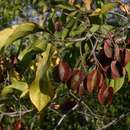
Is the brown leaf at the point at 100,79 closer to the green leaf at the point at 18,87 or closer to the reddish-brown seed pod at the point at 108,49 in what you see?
the reddish-brown seed pod at the point at 108,49

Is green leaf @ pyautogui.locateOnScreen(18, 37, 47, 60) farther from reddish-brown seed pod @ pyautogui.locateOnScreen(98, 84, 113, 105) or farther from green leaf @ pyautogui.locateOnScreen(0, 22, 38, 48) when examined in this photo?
reddish-brown seed pod @ pyautogui.locateOnScreen(98, 84, 113, 105)

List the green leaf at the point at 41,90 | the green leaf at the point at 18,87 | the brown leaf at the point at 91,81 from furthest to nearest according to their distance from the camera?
1. the green leaf at the point at 18,87
2. the brown leaf at the point at 91,81
3. the green leaf at the point at 41,90

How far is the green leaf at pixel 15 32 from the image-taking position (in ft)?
3.22

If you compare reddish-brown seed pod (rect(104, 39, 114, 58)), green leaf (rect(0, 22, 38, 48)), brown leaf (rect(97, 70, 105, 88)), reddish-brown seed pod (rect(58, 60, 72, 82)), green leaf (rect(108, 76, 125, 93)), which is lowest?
green leaf (rect(108, 76, 125, 93))

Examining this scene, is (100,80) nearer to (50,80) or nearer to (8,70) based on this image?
(50,80)

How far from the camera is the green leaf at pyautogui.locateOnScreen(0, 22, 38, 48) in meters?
0.98

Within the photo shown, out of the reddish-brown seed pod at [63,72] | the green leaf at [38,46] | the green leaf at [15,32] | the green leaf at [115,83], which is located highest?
the green leaf at [15,32]

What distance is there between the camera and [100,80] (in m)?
1.03

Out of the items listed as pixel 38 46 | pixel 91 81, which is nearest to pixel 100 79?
pixel 91 81

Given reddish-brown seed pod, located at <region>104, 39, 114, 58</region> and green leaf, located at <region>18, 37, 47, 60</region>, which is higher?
green leaf, located at <region>18, 37, 47, 60</region>

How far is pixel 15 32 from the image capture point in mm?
990

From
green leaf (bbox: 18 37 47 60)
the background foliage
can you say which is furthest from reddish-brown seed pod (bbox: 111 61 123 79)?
green leaf (bbox: 18 37 47 60)

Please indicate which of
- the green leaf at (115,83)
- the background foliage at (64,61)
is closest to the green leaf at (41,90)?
the background foliage at (64,61)

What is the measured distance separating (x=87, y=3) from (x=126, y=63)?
2.94 ft
